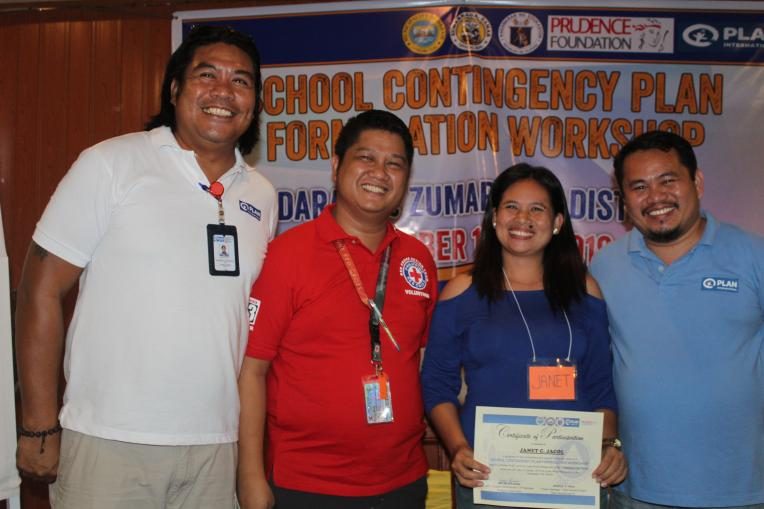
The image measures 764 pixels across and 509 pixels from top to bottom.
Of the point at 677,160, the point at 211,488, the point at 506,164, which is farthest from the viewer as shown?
the point at 506,164

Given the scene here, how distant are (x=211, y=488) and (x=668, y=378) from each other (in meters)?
1.65

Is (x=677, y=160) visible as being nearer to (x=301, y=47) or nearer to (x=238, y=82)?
(x=238, y=82)

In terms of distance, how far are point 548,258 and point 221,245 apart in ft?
4.04

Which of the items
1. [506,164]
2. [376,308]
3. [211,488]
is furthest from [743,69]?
[211,488]

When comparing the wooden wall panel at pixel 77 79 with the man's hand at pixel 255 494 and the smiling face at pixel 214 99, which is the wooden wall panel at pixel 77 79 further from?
the man's hand at pixel 255 494

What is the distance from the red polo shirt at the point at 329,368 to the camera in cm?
225

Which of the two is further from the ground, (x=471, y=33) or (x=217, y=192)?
(x=471, y=33)

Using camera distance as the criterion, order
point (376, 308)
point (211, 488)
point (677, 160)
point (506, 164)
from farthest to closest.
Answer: point (506, 164) < point (677, 160) < point (376, 308) < point (211, 488)

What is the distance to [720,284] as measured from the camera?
245 cm

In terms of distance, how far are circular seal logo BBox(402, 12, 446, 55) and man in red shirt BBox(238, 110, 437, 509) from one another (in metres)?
1.45

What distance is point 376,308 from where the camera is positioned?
2.33 metres

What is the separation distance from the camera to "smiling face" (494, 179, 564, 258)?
2.45 m

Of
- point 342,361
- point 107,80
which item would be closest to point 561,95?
point 342,361

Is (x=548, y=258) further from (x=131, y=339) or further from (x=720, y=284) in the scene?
(x=131, y=339)
